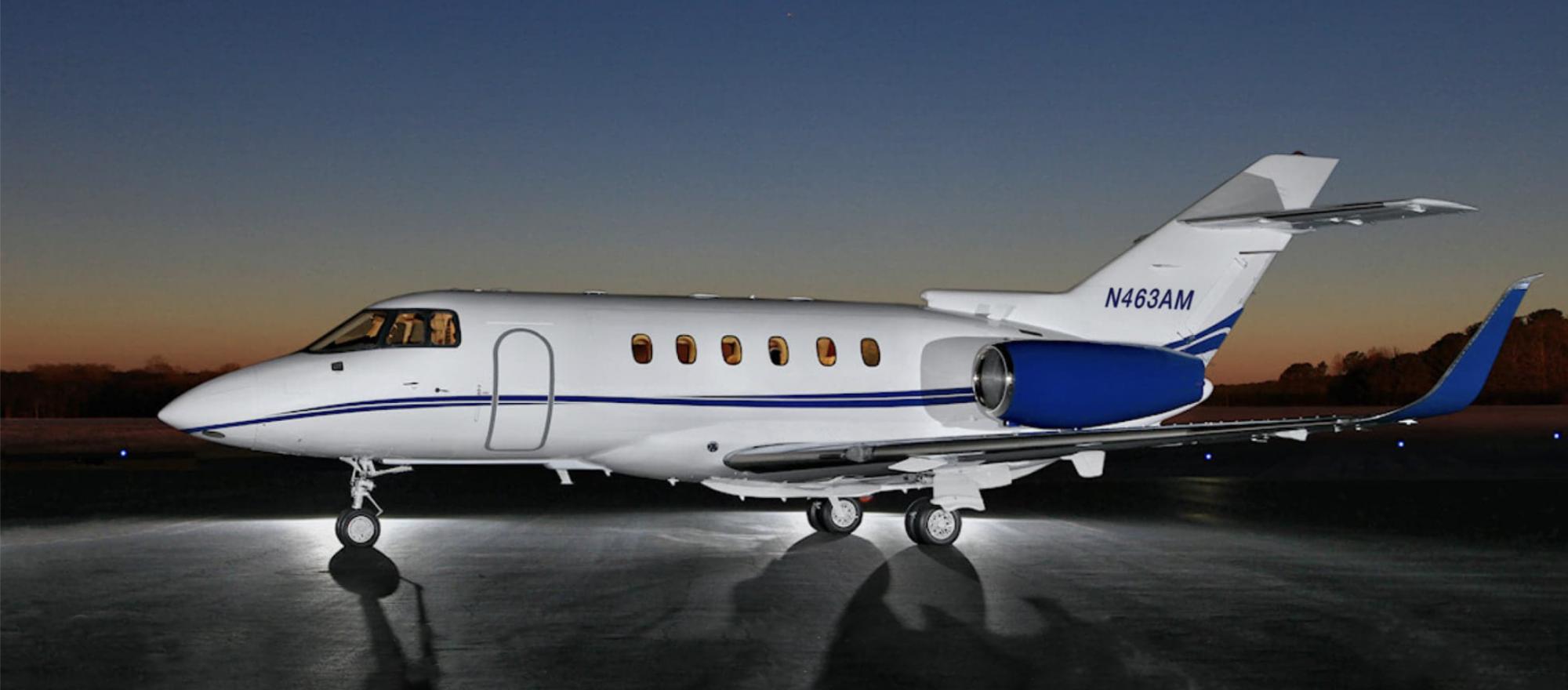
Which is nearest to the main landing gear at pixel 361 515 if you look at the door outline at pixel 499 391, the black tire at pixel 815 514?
the door outline at pixel 499 391

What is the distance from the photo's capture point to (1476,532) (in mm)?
18016

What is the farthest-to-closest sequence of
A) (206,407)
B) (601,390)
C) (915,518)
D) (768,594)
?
(915,518), (601,390), (206,407), (768,594)

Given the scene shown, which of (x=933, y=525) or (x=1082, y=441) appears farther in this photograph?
(x=933, y=525)

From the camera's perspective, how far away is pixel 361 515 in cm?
1484

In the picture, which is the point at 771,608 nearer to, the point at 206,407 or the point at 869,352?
the point at 869,352

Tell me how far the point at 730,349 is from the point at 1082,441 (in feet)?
13.9

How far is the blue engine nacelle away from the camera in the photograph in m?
16.1

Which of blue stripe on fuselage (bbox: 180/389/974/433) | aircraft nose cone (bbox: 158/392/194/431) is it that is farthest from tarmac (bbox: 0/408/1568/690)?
blue stripe on fuselage (bbox: 180/389/974/433)

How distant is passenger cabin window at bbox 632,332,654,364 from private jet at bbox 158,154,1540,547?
0.06 feet

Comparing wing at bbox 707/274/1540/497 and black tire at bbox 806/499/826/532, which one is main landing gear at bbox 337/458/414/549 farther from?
black tire at bbox 806/499/826/532

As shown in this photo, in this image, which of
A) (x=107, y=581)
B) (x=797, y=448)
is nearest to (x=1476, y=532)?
(x=797, y=448)

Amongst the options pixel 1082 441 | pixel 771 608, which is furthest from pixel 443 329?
pixel 1082 441

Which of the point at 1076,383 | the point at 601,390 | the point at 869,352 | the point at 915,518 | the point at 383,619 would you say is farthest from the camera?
the point at 869,352

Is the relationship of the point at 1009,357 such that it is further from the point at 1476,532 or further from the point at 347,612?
the point at 347,612
